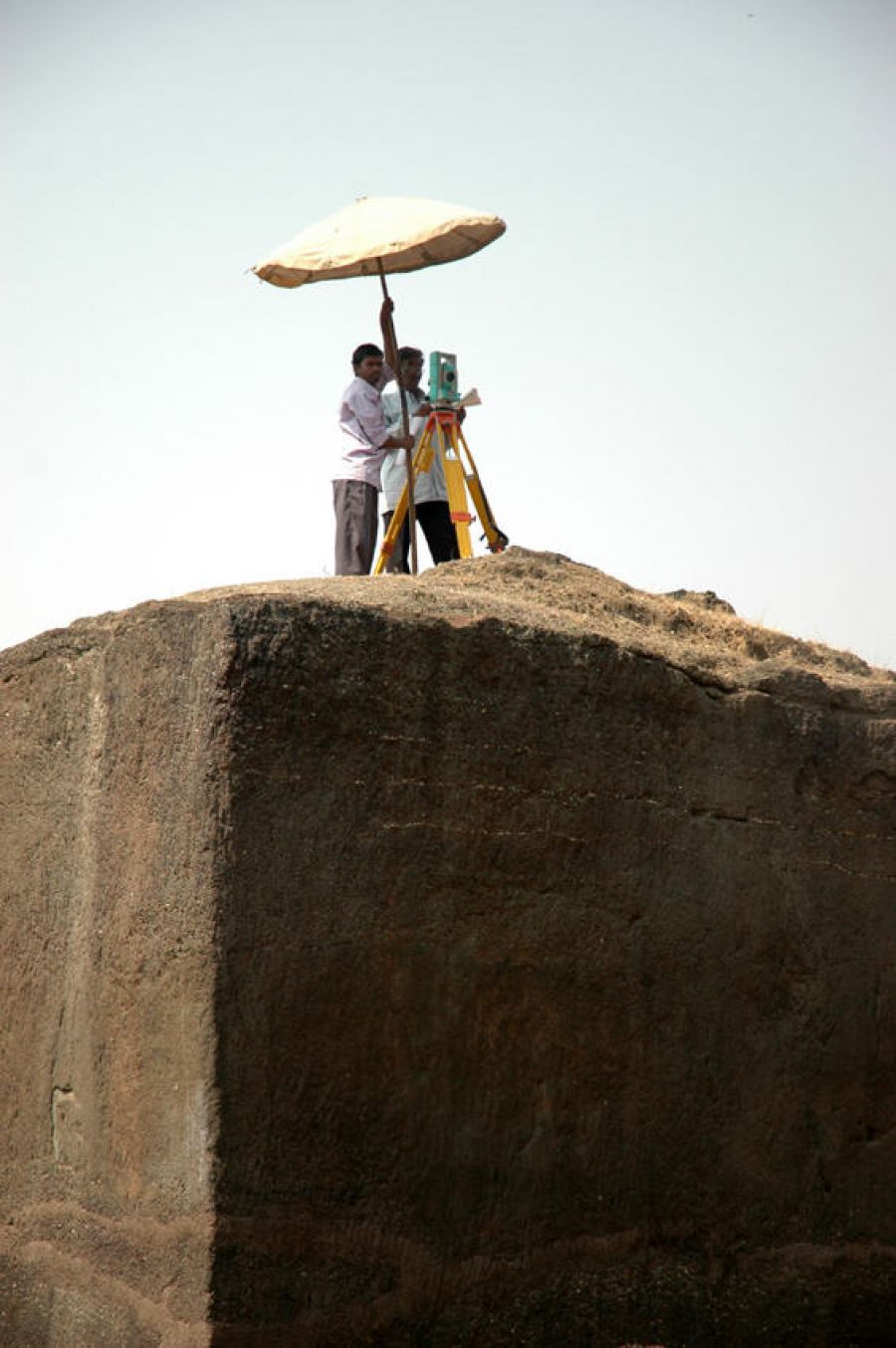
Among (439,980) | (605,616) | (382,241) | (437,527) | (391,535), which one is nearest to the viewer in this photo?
(439,980)

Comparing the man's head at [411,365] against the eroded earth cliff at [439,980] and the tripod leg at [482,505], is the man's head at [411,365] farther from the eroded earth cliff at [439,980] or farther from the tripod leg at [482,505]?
the eroded earth cliff at [439,980]

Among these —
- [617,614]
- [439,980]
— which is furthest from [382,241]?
[439,980]

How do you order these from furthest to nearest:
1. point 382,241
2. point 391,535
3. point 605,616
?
point 391,535 < point 382,241 < point 605,616

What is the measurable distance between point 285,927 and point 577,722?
115 centimetres

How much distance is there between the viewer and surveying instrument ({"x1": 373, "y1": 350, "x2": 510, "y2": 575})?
8812 mm

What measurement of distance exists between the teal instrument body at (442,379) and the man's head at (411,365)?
0.33 meters

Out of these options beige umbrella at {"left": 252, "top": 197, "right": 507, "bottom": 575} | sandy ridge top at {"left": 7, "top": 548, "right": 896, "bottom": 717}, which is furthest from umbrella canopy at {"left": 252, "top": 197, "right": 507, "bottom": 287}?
sandy ridge top at {"left": 7, "top": 548, "right": 896, "bottom": 717}

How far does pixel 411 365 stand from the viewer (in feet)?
30.5

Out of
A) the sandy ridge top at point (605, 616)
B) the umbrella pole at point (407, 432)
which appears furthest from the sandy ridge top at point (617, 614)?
the umbrella pole at point (407, 432)

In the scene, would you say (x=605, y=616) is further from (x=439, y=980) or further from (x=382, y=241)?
(x=382, y=241)

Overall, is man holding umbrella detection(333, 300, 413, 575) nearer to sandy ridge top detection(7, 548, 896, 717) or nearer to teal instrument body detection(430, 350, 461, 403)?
teal instrument body detection(430, 350, 461, 403)

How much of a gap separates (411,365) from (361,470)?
87cm

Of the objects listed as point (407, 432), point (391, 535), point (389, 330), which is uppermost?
point (389, 330)

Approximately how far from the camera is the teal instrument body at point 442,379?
889 cm
